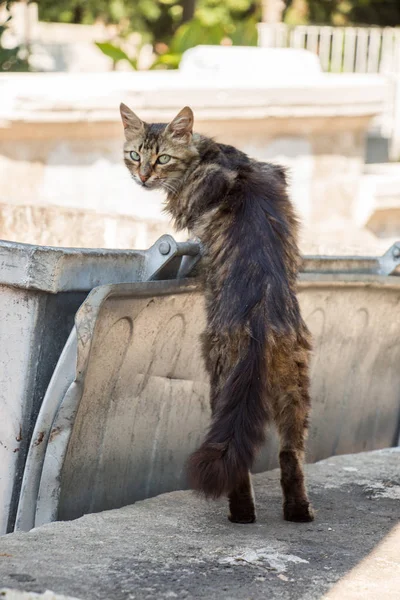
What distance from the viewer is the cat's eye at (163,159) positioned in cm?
451

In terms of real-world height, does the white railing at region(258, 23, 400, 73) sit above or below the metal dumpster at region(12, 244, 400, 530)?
above

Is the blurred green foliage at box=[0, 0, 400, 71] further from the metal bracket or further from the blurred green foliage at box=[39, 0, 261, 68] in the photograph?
the metal bracket

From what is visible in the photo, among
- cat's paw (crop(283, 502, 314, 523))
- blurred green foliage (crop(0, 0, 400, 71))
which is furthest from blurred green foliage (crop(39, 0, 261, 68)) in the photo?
cat's paw (crop(283, 502, 314, 523))

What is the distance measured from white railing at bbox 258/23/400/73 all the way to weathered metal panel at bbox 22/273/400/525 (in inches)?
489

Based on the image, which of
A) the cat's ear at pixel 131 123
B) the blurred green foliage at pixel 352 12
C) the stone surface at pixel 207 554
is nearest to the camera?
the stone surface at pixel 207 554

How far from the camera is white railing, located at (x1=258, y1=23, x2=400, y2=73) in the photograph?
55.4 feet

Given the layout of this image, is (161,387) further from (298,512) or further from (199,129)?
(199,129)

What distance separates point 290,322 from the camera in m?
3.69

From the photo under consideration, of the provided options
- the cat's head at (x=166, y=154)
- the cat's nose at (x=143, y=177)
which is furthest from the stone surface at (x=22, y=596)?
the cat's nose at (x=143, y=177)

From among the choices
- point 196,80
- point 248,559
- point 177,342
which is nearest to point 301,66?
point 196,80

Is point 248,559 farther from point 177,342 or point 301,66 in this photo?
point 301,66

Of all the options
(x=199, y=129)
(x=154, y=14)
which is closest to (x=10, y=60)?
(x=199, y=129)

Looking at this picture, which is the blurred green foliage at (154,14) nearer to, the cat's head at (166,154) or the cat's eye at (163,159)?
the cat's head at (166,154)

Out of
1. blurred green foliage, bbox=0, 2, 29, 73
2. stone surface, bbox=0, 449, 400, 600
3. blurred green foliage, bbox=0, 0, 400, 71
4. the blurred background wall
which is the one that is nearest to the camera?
stone surface, bbox=0, 449, 400, 600
